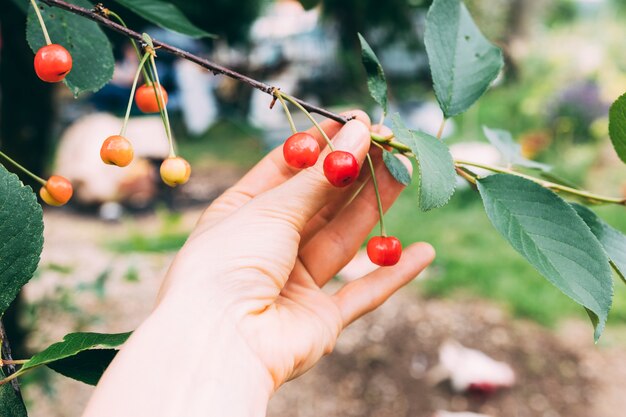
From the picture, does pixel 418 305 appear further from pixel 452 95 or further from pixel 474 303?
pixel 452 95

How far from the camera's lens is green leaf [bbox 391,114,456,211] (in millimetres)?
767

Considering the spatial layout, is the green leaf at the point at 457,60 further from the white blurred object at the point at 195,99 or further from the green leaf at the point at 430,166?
the white blurred object at the point at 195,99

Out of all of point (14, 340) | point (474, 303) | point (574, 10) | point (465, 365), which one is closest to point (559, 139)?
point (474, 303)

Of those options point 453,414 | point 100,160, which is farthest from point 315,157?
point 100,160

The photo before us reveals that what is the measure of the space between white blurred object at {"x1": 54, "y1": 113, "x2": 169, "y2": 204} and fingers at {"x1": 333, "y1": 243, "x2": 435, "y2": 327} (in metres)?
3.98

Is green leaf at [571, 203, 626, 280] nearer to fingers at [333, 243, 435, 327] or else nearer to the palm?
the palm

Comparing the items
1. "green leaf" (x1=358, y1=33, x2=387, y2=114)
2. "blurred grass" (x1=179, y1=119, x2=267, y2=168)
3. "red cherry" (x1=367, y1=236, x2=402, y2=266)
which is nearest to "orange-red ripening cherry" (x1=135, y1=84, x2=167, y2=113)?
"green leaf" (x1=358, y1=33, x2=387, y2=114)

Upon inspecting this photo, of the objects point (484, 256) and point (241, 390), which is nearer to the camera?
point (241, 390)

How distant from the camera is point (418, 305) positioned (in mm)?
3451

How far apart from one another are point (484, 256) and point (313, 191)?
3.04m

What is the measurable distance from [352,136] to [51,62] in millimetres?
467

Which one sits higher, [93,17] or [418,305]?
[93,17]

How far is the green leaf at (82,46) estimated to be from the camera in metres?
0.94

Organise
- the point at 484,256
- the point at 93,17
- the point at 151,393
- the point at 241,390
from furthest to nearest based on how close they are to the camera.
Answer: the point at 484,256, the point at 241,390, the point at 151,393, the point at 93,17
